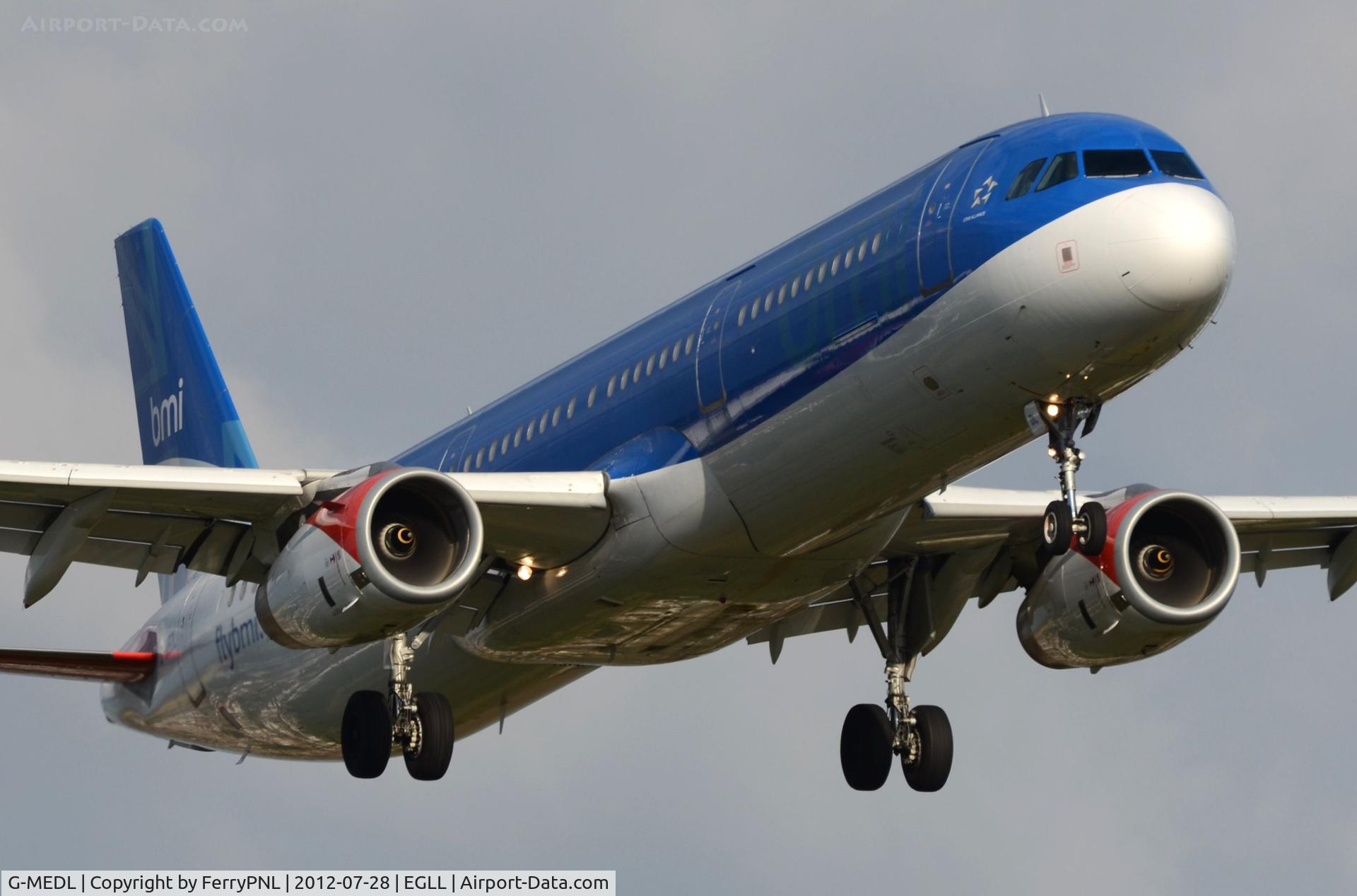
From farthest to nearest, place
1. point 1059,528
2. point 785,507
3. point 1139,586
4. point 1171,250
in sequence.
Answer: point 1139,586 < point 785,507 < point 1059,528 < point 1171,250

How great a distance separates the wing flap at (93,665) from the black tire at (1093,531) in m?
16.6

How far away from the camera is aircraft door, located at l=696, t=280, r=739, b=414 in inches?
1161

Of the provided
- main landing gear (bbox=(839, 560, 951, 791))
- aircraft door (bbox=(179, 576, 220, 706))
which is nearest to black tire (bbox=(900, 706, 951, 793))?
main landing gear (bbox=(839, 560, 951, 791))

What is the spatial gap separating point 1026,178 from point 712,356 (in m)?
4.58

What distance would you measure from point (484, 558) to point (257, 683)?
634 cm

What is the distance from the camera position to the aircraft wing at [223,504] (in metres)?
29.6

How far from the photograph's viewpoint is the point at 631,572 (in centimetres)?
3030

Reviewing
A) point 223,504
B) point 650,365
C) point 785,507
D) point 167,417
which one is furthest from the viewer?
point 167,417

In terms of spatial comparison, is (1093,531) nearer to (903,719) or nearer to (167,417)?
→ (903,719)

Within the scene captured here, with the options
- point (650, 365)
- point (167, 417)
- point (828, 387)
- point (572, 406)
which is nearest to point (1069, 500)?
point (828, 387)

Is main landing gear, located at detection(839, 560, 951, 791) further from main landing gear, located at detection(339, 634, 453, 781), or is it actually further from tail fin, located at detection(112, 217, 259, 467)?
tail fin, located at detection(112, 217, 259, 467)

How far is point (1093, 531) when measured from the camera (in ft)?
88.4

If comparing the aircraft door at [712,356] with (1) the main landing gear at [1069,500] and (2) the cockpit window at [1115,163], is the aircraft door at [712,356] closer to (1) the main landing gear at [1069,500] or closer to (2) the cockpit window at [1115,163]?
(1) the main landing gear at [1069,500]

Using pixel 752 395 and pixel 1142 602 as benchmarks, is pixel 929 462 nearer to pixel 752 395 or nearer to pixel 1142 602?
pixel 752 395
